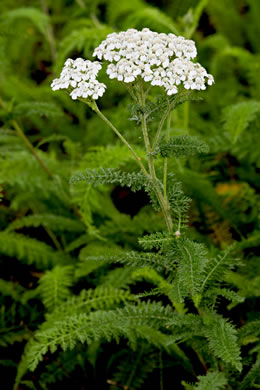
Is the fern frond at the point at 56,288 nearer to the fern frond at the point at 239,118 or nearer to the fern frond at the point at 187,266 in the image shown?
the fern frond at the point at 187,266

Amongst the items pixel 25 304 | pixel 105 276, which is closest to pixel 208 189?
pixel 105 276

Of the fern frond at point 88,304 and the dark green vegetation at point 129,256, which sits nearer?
the dark green vegetation at point 129,256

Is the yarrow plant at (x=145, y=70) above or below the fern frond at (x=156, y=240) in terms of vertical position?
above

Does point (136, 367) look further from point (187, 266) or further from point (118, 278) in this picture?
point (187, 266)

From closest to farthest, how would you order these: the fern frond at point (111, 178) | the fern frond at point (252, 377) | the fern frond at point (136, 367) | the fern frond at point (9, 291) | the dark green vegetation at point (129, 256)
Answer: the fern frond at point (111, 178) → the dark green vegetation at point (129, 256) → the fern frond at point (252, 377) → the fern frond at point (136, 367) → the fern frond at point (9, 291)

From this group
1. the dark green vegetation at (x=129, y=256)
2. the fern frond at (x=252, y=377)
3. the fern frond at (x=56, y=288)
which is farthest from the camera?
the fern frond at (x=56, y=288)

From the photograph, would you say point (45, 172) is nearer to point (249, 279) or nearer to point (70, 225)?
point (70, 225)

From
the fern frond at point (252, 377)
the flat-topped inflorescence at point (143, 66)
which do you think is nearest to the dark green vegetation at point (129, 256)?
the fern frond at point (252, 377)
